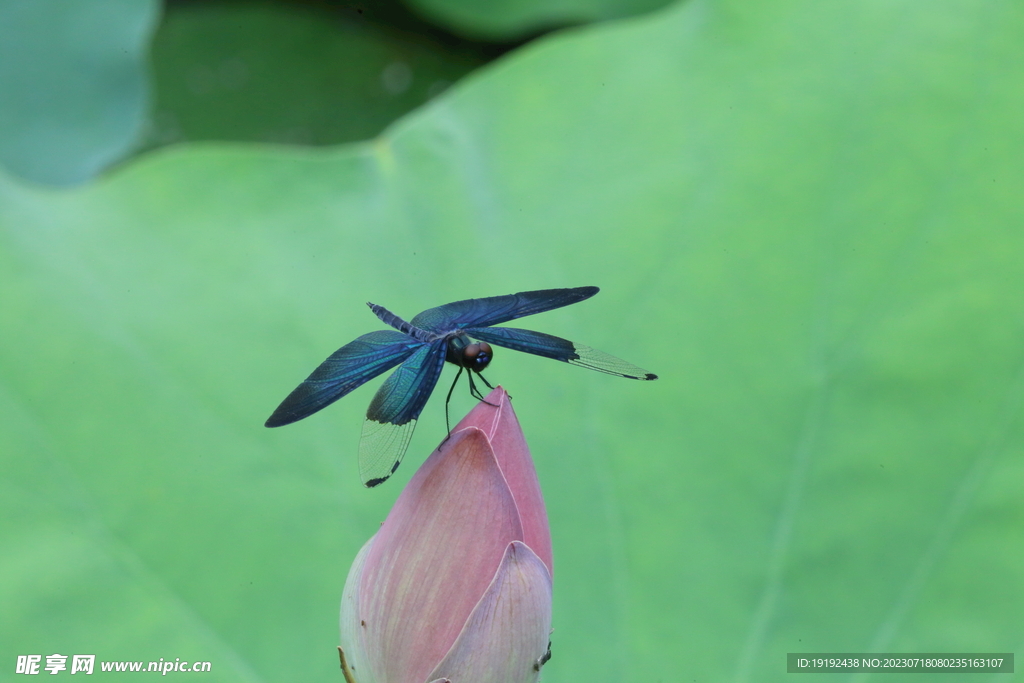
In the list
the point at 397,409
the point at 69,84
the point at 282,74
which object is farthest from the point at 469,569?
the point at 282,74

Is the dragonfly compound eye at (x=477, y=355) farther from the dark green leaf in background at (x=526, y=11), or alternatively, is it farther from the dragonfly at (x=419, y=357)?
the dark green leaf in background at (x=526, y=11)

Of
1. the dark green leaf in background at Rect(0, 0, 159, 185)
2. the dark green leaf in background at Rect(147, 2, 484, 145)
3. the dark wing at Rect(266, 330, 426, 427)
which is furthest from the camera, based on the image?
the dark green leaf in background at Rect(147, 2, 484, 145)

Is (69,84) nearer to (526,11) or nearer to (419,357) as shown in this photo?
(526,11)

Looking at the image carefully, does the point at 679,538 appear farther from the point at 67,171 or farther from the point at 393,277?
the point at 67,171

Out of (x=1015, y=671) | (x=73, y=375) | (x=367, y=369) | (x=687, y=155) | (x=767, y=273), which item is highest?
(x=687, y=155)

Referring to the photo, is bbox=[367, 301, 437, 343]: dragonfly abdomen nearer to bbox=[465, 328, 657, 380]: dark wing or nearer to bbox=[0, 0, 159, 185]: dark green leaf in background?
bbox=[465, 328, 657, 380]: dark wing

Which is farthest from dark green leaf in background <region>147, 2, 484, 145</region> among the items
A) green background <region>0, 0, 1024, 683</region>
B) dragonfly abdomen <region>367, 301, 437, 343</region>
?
dragonfly abdomen <region>367, 301, 437, 343</region>

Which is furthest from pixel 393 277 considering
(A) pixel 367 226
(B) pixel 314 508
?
(B) pixel 314 508
